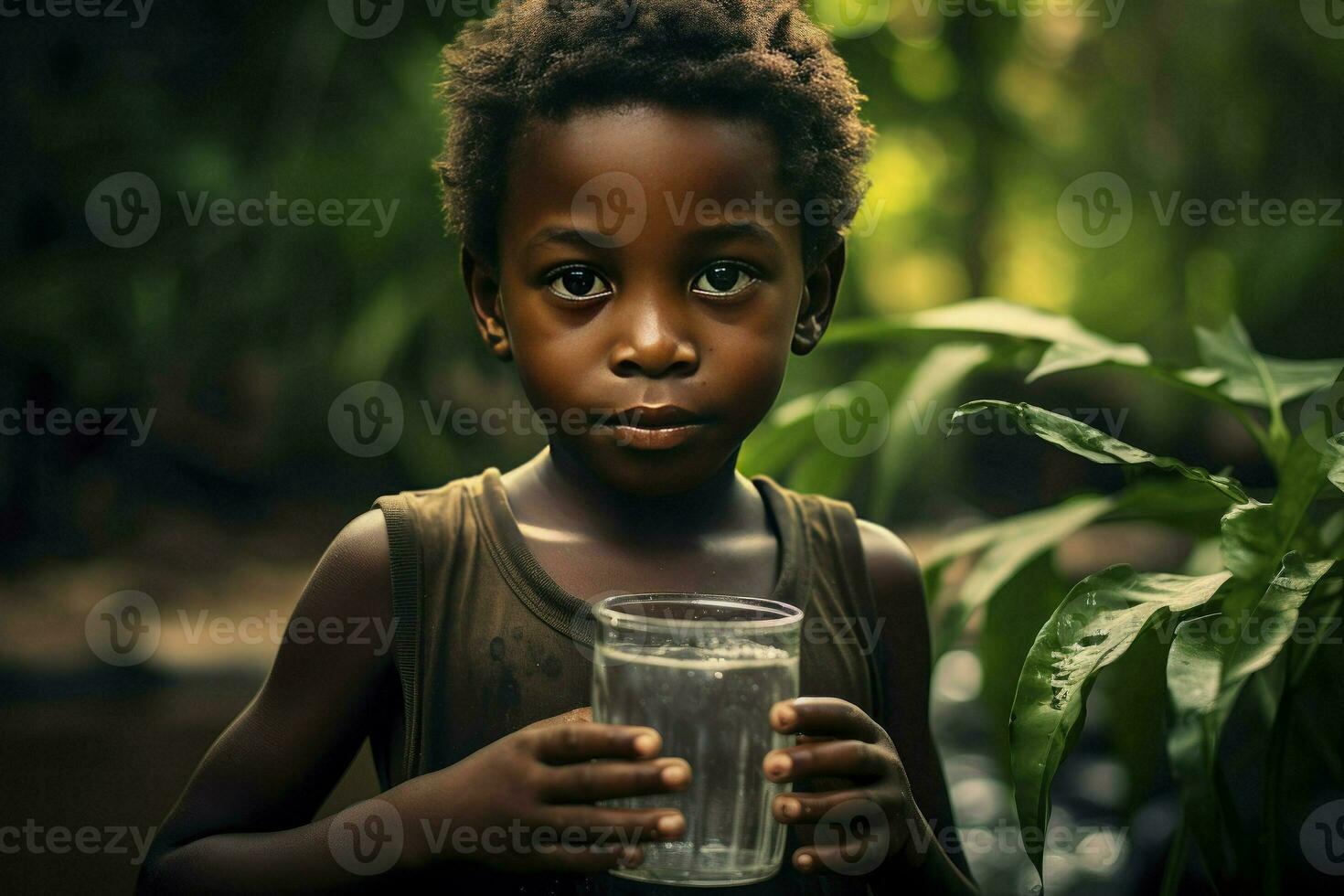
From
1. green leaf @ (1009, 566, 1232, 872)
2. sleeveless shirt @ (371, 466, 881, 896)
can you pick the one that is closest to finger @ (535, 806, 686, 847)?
sleeveless shirt @ (371, 466, 881, 896)

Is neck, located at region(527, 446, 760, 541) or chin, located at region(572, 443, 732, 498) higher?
chin, located at region(572, 443, 732, 498)

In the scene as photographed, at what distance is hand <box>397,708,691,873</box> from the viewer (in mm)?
714

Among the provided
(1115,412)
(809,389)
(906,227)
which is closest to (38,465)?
(809,389)

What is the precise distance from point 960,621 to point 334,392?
7.33 feet

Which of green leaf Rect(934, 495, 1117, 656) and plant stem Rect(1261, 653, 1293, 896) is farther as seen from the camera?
green leaf Rect(934, 495, 1117, 656)

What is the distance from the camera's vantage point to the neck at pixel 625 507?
0.98 metres

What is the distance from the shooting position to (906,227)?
3.43m

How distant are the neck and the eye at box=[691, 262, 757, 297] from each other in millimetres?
150

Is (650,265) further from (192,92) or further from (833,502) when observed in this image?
(192,92)

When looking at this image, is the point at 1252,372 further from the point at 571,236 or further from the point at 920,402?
the point at 571,236

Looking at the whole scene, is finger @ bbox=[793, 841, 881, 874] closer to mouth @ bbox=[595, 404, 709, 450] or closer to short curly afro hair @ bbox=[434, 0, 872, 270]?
mouth @ bbox=[595, 404, 709, 450]

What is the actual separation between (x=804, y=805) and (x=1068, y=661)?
0.25 m

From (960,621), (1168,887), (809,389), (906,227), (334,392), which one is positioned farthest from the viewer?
(906,227)

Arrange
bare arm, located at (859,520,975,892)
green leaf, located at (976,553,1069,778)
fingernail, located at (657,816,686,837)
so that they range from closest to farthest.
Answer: fingernail, located at (657,816,686,837), bare arm, located at (859,520,975,892), green leaf, located at (976,553,1069,778)
